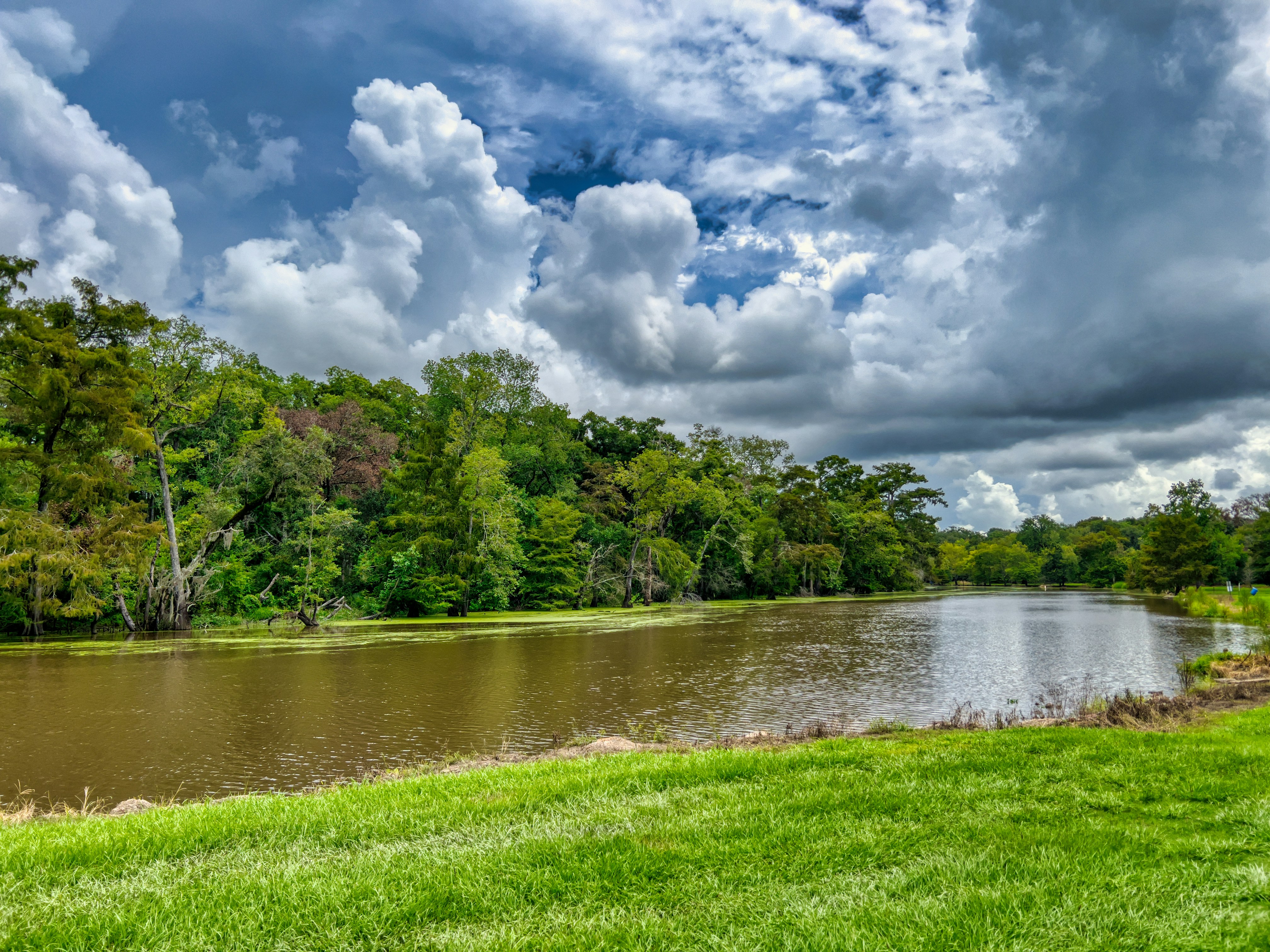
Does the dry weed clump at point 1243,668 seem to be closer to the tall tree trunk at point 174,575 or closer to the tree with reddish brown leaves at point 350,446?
the tall tree trunk at point 174,575

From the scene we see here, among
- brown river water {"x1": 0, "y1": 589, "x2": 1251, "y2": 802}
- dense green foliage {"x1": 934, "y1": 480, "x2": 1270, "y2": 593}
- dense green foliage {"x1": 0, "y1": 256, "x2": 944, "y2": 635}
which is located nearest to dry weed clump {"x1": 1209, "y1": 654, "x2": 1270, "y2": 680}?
brown river water {"x1": 0, "y1": 589, "x2": 1251, "y2": 802}

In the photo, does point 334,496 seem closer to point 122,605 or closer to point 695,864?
point 122,605

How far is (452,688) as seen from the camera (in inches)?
697

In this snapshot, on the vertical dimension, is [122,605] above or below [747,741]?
below

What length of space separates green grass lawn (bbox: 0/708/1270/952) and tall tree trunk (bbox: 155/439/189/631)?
1304 inches

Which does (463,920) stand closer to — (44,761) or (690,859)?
(690,859)

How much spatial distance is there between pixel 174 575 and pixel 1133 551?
380ft

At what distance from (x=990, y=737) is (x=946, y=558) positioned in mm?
125531

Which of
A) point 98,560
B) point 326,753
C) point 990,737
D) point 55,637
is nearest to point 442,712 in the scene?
point 326,753

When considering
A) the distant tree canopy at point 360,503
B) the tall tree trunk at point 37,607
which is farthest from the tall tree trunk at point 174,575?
the tall tree trunk at point 37,607

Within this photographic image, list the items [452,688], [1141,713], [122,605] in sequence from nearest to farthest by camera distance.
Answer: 1. [1141,713]
2. [452,688]
3. [122,605]

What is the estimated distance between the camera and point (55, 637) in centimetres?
3148

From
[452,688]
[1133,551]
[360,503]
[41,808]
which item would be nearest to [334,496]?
[360,503]

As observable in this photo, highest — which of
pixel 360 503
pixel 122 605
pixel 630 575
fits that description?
pixel 360 503
